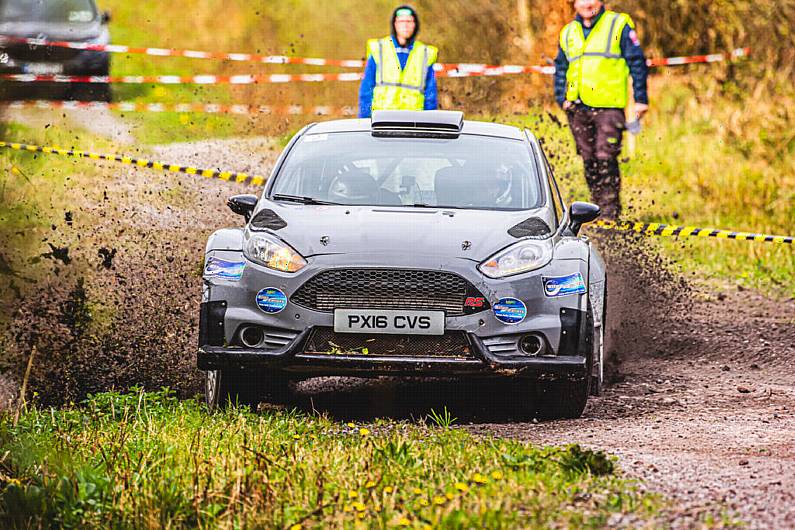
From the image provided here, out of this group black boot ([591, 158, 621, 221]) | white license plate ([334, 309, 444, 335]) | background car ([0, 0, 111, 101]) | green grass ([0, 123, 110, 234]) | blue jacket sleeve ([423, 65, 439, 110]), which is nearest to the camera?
white license plate ([334, 309, 444, 335])

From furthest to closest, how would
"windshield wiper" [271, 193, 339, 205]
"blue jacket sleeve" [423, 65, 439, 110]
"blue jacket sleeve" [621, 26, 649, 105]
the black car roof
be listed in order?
"blue jacket sleeve" [621, 26, 649, 105]
"blue jacket sleeve" [423, 65, 439, 110]
the black car roof
"windshield wiper" [271, 193, 339, 205]

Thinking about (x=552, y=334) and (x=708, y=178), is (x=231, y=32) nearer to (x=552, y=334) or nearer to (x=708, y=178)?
(x=708, y=178)

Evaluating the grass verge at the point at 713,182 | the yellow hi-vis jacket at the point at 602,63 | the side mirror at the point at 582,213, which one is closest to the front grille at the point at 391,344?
the side mirror at the point at 582,213

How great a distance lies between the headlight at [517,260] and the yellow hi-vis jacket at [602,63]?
644 centimetres

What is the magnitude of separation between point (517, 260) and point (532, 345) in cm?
45

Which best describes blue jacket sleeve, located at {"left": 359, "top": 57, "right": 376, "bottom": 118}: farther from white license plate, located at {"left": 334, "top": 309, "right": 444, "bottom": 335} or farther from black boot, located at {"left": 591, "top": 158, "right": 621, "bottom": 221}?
white license plate, located at {"left": 334, "top": 309, "right": 444, "bottom": 335}

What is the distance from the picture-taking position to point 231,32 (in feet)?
109

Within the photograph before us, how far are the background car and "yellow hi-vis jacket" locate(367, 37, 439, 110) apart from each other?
10806 mm

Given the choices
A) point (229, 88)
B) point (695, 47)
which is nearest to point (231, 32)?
point (229, 88)

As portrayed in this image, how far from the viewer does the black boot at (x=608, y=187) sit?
1398 centimetres

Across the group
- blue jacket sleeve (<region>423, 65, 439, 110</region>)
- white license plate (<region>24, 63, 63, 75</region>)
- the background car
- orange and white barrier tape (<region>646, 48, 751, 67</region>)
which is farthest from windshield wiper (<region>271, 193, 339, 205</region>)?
white license plate (<region>24, 63, 63, 75</region>)

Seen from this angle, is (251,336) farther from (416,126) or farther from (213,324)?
(416,126)

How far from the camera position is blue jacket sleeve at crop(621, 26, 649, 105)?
13578 millimetres

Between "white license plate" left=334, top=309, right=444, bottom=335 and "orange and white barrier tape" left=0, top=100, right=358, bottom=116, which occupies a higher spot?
"white license plate" left=334, top=309, right=444, bottom=335
